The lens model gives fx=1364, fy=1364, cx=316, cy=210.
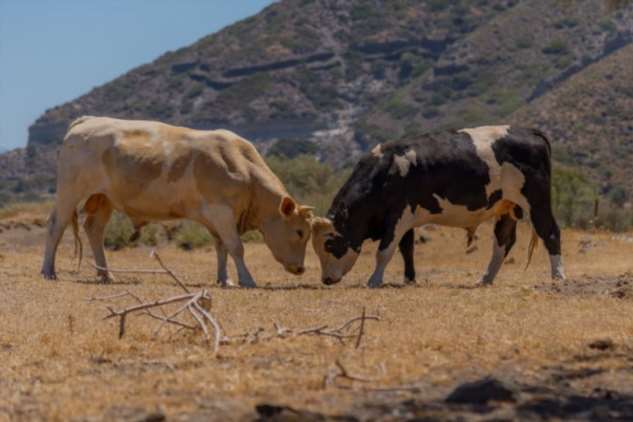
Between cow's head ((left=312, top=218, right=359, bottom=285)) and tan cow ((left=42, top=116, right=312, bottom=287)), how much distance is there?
181 mm

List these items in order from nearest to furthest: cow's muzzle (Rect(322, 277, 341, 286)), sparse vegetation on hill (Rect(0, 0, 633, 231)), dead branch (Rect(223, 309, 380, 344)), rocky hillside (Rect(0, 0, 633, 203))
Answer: dead branch (Rect(223, 309, 380, 344)) → cow's muzzle (Rect(322, 277, 341, 286)) → sparse vegetation on hill (Rect(0, 0, 633, 231)) → rocky hillside (Rect(0, 0, 633, 203))

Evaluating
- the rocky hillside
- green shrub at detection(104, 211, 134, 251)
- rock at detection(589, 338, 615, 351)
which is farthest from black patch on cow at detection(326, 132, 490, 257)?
the rocky hillside

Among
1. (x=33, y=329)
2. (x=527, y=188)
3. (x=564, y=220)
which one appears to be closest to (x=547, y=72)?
(x=564, y=220)

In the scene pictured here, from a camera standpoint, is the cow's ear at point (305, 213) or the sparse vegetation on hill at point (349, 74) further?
the sparse vegetation on hill at point (349, 74)

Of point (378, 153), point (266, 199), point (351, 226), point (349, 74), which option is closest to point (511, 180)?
point (378, 153)

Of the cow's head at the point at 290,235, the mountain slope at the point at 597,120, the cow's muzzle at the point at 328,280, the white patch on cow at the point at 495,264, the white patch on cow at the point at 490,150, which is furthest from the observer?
the mountain slope at the point at 597,120

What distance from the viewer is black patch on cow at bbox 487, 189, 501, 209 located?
1816 cm

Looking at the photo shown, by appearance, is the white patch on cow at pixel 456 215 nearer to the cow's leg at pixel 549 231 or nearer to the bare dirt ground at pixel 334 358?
the cow's leg at pixel 549 231

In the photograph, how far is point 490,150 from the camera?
59.5 ft

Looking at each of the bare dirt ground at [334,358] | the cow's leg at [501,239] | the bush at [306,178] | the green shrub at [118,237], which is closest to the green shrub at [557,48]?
the bush at [306,178]

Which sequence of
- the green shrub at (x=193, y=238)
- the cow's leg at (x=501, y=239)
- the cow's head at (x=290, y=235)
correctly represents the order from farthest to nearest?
the green shrub at (x=193, y=238) < the cow's leg at (x=501, y=239) < the cow's head at (x=290, y=235)

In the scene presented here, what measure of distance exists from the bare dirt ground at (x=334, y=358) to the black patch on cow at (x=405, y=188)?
118 cm

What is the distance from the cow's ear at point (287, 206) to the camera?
1783 centimetres

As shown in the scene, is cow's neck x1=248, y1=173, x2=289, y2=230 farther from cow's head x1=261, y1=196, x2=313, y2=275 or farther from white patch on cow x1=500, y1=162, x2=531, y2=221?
white patch on cow x1=500, y1=162, x2=531, y2=221
